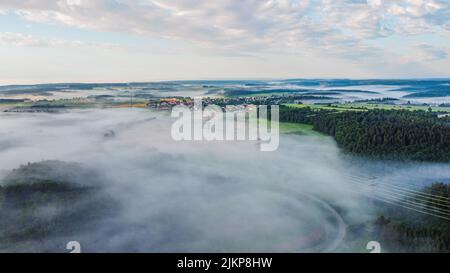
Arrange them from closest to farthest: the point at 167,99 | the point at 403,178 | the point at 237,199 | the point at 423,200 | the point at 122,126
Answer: the point at 423,200 → the point at 237,199 → the point at 403,178 → the point at 122,126 → the point at 167,99

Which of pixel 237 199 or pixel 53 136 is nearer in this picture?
pixel 237 199

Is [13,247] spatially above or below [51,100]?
below

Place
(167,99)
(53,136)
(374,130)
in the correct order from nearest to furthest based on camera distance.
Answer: (374,130)
(53,136)
(167,99)

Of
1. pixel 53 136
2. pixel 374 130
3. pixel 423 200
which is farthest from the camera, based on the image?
pixel 53 136

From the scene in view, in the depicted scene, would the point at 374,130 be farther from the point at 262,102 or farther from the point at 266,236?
the point at 262,102

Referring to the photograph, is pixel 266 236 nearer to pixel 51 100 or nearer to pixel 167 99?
pixel 51 100

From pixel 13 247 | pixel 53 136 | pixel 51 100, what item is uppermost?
pixel 51 100

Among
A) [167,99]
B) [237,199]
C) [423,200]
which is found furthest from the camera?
[167,99]

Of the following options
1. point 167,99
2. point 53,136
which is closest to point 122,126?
point 53,136

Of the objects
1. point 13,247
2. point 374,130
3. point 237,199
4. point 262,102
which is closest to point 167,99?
point 262,102
